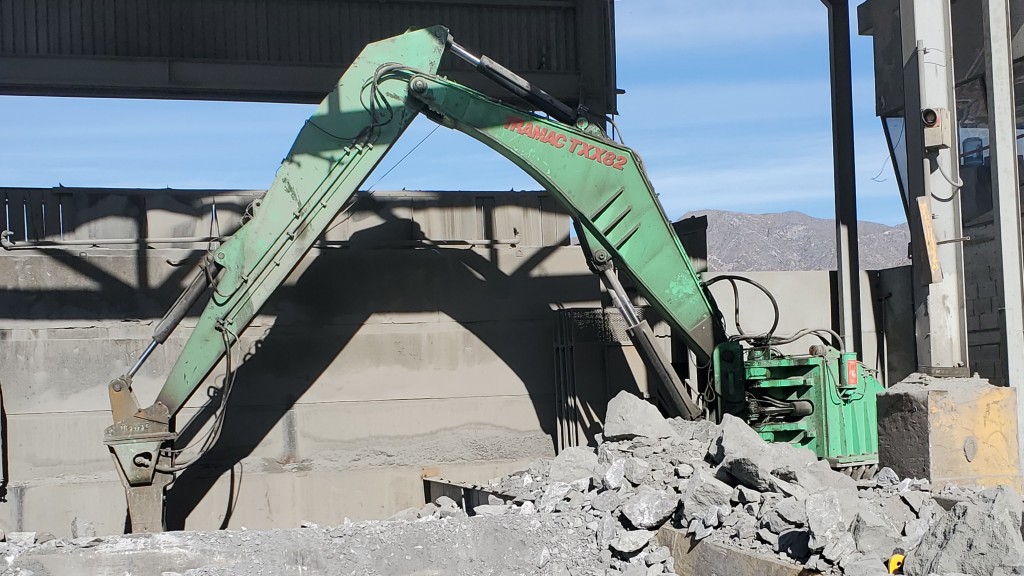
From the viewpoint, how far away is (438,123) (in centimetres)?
962

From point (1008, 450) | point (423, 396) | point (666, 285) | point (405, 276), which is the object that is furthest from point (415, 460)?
point (1008, 450)

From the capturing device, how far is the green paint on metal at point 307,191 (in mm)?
9141

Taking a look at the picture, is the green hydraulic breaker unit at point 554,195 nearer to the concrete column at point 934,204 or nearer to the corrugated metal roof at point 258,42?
the concrete column at point 934,204

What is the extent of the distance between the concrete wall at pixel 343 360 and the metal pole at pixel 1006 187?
295 cm

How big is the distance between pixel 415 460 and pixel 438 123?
3542 millimetres

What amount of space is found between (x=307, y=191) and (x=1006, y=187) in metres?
5.62

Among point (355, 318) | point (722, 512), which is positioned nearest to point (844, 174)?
point (355, 318)

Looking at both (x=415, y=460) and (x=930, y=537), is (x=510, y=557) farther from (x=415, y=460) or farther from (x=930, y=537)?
(x=415, y=460)

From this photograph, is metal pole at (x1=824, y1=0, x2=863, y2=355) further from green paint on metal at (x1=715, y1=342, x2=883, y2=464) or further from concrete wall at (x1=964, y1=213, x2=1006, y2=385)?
green paint on metal at (x1=715, y1=342, x2=883, y2=464)

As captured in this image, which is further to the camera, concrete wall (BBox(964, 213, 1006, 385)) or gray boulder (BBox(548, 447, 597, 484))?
concrete wall (BBox(964, 213, 1006, 385))

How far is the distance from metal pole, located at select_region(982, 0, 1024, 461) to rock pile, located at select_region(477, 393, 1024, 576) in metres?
2.07

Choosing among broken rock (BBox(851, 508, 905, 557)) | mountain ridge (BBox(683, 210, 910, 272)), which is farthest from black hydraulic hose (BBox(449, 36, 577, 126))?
mountain ridge (BBox(683, 210, 910, 272))

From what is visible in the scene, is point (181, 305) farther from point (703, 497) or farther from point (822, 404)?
point (822, 404)

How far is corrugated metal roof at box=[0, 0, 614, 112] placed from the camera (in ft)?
39.7
